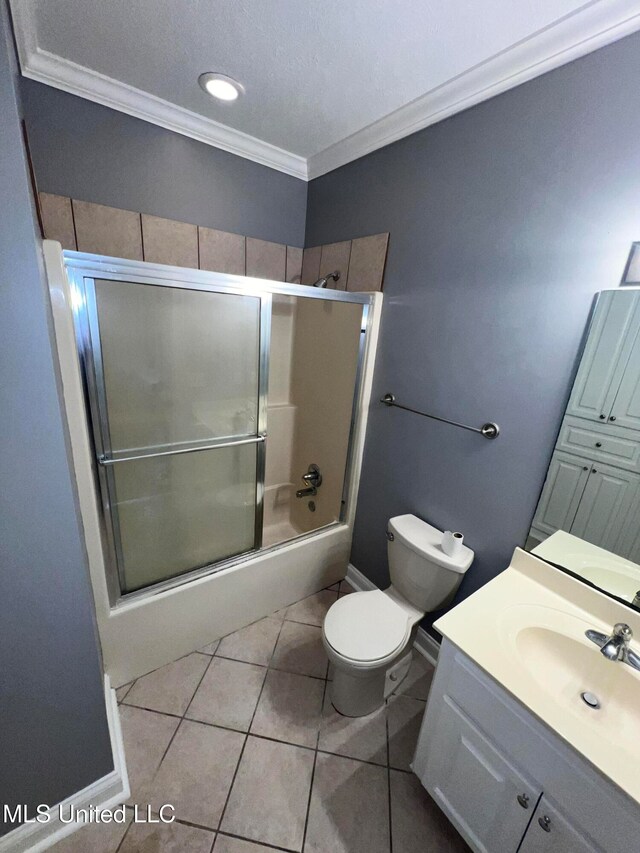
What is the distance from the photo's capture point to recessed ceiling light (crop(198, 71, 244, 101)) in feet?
4.02

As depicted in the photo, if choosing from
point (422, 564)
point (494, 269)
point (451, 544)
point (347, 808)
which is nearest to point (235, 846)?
point (347, 808)

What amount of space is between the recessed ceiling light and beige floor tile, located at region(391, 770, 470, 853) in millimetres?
2579

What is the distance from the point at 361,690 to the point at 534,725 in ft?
2.53

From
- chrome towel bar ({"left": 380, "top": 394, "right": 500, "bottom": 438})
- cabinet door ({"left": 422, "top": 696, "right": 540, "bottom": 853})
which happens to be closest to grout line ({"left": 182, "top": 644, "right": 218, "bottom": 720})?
cabinet door ({"left": 422, "top": 696, "right": 540, "bottom": 853})

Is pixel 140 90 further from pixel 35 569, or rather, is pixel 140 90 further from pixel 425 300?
pixel 35 569

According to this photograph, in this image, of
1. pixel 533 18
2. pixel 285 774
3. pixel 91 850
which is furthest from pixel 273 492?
pixel 533 18

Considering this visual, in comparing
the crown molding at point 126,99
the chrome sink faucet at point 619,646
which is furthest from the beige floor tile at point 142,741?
the crown molding at point 126,99

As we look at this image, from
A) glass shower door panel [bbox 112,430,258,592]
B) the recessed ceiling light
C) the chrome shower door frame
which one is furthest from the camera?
glass shower door panel [bbox 112,430,258,592]

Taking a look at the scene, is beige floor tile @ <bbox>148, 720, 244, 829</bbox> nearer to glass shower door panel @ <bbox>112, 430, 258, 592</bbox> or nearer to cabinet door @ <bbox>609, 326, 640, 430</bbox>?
glass shower door panel @ <bbox>112, 430, 258, 592</bbox>

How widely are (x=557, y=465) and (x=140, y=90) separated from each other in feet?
6.88

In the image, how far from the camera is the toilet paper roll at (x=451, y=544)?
138 centimetres

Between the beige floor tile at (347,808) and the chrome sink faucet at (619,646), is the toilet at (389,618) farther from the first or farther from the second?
the chrome sink faucet at (619,646)

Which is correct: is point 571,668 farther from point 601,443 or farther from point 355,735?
point 355,735

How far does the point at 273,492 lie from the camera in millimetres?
2463
